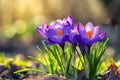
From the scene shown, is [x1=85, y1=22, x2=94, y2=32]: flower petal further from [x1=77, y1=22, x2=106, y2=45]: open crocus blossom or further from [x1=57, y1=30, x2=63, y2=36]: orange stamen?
[x1=57, y1=30, x2=63, y2=36]: orange stamen

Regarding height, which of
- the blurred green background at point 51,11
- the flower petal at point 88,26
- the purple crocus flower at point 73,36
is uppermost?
the blurred green background at point 51,11

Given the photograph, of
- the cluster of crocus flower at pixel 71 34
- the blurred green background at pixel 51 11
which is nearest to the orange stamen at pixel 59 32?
the cluster of crocus flower at pixel 71 34

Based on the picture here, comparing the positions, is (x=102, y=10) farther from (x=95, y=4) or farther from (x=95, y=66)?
(x=95, y=66)

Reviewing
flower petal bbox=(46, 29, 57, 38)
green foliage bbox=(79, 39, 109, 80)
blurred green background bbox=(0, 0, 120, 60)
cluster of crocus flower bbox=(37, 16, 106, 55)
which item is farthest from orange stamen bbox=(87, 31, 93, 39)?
blurred green background bbox=(0, 0, 120, 60)

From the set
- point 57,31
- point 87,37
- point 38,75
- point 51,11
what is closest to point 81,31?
point 87,37

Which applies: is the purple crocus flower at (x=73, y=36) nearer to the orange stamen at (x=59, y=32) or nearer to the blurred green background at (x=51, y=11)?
the orange stamen at (x=59, y=32)

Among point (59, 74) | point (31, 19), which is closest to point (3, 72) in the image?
point (59, 74)

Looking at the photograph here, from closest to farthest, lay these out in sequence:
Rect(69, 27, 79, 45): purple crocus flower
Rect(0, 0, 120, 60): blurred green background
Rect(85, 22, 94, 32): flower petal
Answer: Rect(69, 27, 79, 45): purple crocus flower → Rect(85, 22, 94, 32): flower petal → Rect(0, 0, 120, 60): blurred green background

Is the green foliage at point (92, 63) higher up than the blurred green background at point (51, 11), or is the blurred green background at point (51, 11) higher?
the blurred green background at point (51, 11)
